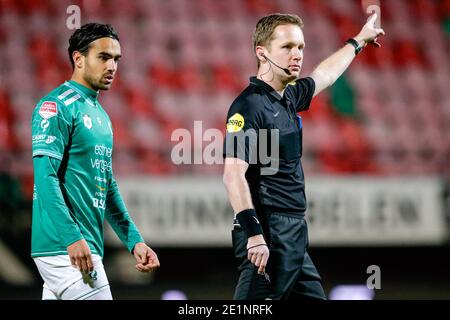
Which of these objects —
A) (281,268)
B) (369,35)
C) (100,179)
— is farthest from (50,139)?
(369,35)

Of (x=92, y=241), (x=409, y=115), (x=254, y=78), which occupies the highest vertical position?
(x=409, y=115)

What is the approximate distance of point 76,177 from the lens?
3670 mm

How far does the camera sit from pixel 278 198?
12.7 feet

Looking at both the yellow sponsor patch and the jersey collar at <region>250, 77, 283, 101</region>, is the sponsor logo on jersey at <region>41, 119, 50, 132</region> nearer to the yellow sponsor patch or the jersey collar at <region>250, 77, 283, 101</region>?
the yellow sponsor patch

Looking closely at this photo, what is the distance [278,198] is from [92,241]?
874 millimetres

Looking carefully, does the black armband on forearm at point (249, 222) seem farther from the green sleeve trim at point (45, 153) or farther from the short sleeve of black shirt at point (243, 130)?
the green sleeve trim at point (45, 153)

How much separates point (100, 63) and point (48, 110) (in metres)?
0.35

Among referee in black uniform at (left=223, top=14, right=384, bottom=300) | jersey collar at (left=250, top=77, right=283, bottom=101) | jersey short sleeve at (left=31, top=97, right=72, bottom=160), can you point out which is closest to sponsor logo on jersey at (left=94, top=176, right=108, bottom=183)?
jersey short sleeve at (left=31, top=97, right=72, bottom=160)

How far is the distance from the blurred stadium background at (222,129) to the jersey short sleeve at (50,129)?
4.00 m

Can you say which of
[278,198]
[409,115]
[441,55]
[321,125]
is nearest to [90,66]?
[278,198]

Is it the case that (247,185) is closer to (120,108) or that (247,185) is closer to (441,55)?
(120,108)

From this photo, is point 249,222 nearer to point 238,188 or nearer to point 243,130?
point 238,188

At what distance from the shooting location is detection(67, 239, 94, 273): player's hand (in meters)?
3.44

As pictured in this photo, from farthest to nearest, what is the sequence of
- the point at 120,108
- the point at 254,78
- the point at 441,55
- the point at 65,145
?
1. the point at 441,55
2. the point at 120,108
3. the point at 254,78
4. the point at 65,145
